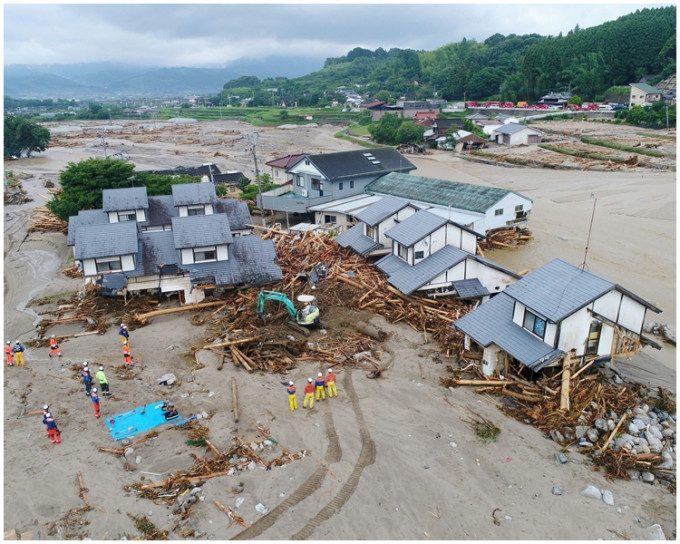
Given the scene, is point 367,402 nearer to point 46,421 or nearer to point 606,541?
point 606,541

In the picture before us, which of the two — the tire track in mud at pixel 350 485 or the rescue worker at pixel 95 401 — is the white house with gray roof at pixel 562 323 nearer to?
the tire track in mud at pixel 350 485

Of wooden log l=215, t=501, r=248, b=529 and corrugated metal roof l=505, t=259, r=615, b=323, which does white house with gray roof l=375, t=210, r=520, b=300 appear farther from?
wooden log l=215, t=501, r=248, b=529

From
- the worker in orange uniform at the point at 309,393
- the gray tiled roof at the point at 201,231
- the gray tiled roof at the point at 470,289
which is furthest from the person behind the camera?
the gray tiled roof at the point at 201,231

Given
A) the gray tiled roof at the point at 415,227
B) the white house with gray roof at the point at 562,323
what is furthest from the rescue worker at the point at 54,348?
the white house with gray roof at the point at 562,323

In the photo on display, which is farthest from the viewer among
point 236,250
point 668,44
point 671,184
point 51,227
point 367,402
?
point 668,44

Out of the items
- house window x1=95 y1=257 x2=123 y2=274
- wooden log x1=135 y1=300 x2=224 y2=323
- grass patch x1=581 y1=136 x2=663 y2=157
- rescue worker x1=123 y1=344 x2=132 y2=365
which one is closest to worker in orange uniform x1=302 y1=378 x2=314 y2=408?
rescue worker x1=123 y1=344 x2=132 y2=365

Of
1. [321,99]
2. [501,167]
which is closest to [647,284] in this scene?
[501,167]

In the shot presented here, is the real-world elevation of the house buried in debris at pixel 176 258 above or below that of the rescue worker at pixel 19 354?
above

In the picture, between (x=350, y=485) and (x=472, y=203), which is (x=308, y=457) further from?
(x=472, y=203)
